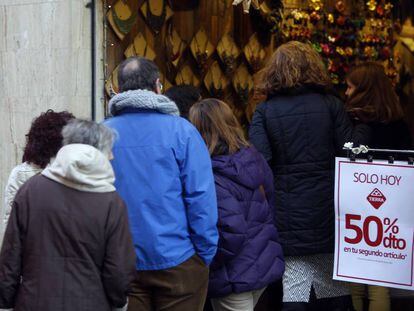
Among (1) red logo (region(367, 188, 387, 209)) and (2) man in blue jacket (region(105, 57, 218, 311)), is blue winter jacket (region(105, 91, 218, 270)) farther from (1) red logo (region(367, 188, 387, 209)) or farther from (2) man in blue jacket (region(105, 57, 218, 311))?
(1) red logo (region(367, 188, 387, 209))

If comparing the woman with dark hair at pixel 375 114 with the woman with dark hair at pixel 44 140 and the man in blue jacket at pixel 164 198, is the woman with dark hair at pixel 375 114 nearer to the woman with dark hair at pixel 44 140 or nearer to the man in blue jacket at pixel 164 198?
the man in blue jacket at pixel 164 198

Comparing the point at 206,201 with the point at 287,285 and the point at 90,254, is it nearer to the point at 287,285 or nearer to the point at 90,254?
the point at 90,254

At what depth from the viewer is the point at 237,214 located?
4.85 metres

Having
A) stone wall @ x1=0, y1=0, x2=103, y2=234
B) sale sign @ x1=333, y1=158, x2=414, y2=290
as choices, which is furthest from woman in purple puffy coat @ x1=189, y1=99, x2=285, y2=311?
stone wall @ x1=0, y1=0, x2=103, y2=234

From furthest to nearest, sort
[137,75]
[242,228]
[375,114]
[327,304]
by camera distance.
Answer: [327,304] < [375,114] < [242,228] < [137,75]

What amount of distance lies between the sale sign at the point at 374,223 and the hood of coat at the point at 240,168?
2.01 feet

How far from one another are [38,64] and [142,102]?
2304 mm

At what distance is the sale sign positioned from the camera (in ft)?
17.1

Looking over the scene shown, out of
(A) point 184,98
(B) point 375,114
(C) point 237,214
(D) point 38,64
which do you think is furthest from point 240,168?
(D) point 38,64

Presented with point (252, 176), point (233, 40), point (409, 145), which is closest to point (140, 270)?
point (252, 176)

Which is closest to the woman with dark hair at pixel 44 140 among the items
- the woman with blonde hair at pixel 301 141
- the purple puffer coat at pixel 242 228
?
the purple puffer coat at pixel 242 228

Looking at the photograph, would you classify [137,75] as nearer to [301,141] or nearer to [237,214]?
[237,214]

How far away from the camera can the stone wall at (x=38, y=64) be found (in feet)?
20.8

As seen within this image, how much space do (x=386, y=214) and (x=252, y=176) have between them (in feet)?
2.91
